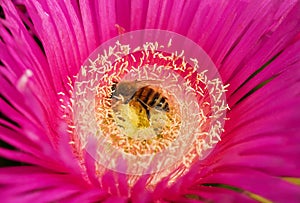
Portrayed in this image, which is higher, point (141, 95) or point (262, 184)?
point (141, 95)

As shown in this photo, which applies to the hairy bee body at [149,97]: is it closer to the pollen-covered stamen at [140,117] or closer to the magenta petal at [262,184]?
the pollen-covered stamen at [140,117]

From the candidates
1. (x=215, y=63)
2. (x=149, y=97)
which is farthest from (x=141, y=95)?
(x=215, y=63)

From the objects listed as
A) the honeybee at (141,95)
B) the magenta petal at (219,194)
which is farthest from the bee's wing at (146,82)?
the magenta petal at (219,194)

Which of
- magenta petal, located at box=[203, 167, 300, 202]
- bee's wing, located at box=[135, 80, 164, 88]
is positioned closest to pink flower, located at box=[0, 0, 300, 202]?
magenta petal, located at box=[203, 167, 300, 202]

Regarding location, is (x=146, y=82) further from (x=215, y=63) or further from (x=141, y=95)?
(x=215, y=63)

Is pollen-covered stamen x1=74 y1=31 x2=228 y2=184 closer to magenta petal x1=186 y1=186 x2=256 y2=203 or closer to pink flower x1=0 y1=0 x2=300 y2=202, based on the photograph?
pink flower x1=0 y1=0 x2=300 y2=202
